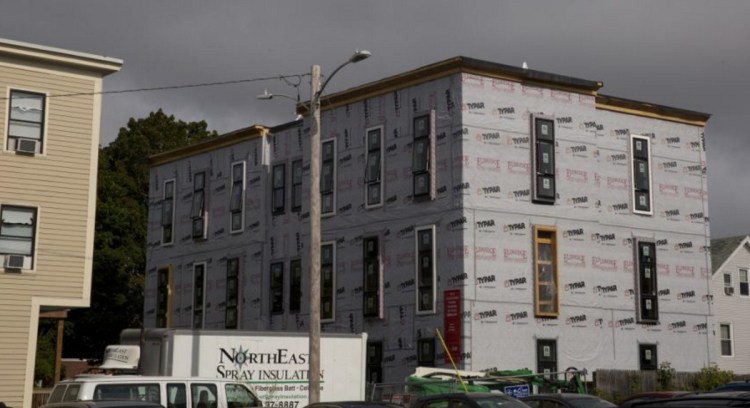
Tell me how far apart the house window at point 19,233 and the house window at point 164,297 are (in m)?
19.0

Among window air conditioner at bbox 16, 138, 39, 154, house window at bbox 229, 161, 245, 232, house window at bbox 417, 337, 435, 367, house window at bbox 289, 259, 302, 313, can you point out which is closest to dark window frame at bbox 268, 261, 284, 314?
house window at bbox 289, 259, 302, 313

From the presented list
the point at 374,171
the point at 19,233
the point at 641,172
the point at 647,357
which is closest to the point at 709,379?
the point at 647,357

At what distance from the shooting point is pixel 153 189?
52719 millimetres

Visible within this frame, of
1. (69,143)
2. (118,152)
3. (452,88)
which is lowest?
(69,143)

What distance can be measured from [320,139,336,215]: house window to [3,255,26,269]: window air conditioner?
13495mm

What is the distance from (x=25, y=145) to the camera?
31281 millimetres

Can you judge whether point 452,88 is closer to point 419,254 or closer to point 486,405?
point 419,254

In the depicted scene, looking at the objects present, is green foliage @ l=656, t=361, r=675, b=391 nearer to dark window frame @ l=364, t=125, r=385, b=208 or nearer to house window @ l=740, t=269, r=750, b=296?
dark window frame @ l=364, t=125, r=385, b=208

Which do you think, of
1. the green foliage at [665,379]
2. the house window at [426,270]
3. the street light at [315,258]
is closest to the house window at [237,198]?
the house window at [426,270]

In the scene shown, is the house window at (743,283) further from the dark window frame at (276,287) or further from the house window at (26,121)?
the house window at (26,121)

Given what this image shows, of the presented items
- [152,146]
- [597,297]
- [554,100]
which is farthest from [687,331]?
[152,146]

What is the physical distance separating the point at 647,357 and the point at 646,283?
2654mm

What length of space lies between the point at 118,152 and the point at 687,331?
39.5m

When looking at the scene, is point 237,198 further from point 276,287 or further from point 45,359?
point 45,359
